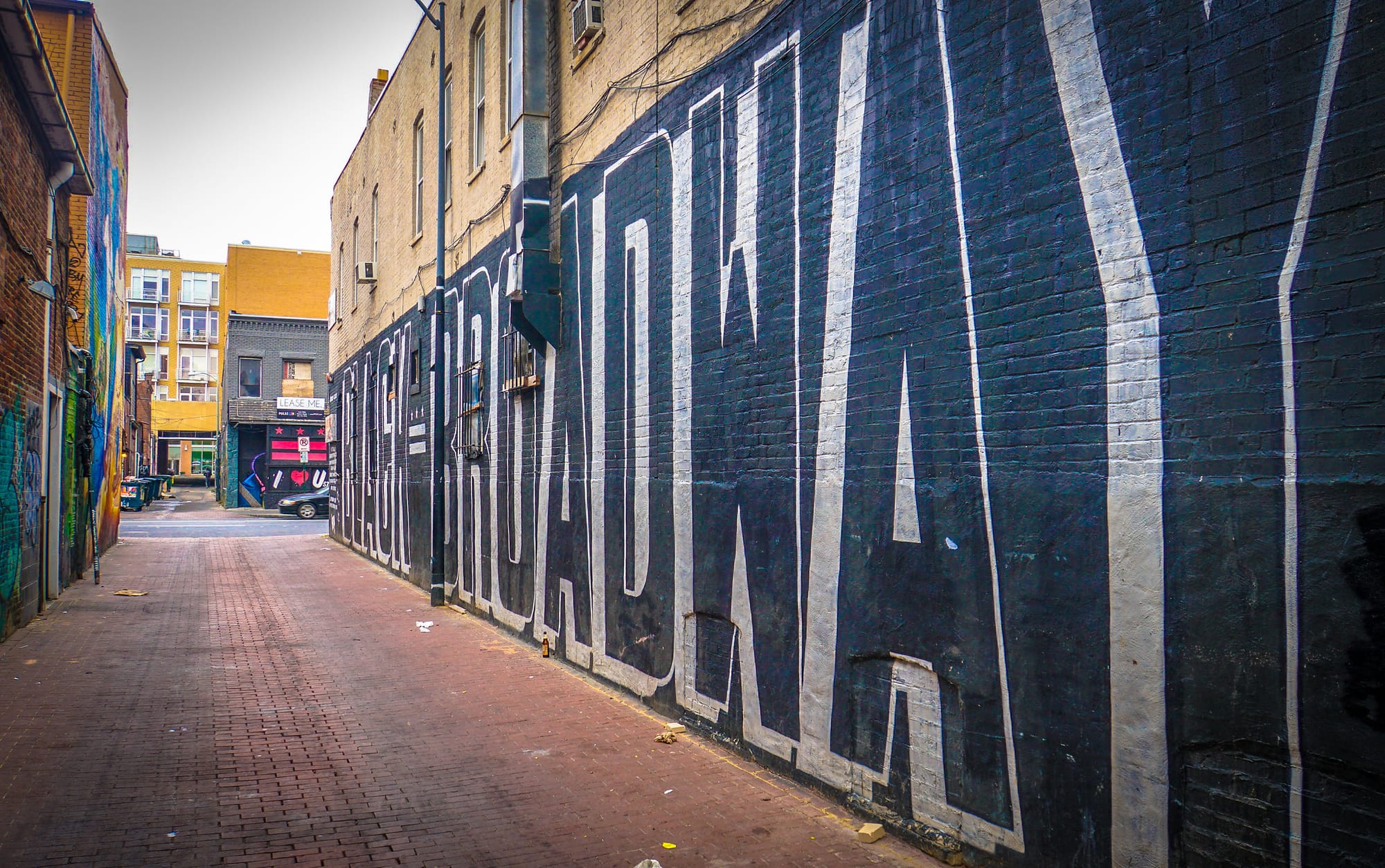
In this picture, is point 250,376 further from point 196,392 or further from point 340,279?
point 196,392

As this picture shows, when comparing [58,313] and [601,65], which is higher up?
[601,65]

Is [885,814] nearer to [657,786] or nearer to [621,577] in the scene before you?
[657,786]

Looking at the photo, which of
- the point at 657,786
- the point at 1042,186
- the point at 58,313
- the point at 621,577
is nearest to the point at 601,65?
the point at 621,577

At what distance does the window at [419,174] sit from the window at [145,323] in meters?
59.1

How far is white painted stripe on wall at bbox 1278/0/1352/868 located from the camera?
306 centimetres

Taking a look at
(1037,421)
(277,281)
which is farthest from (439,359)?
(277,281)

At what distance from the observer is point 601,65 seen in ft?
28.9

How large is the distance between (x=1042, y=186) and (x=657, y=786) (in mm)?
3866

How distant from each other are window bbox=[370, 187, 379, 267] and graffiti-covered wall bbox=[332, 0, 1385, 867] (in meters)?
14.1

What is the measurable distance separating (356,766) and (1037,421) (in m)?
4.59

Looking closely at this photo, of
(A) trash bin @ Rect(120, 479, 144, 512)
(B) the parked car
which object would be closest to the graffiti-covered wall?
(B) the parked car

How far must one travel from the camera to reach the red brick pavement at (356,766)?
4.62 m

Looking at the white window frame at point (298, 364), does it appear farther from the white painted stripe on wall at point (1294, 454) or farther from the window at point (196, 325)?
the white painted stripe on wall at point (1294, 454)

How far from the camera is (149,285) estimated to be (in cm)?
6794
